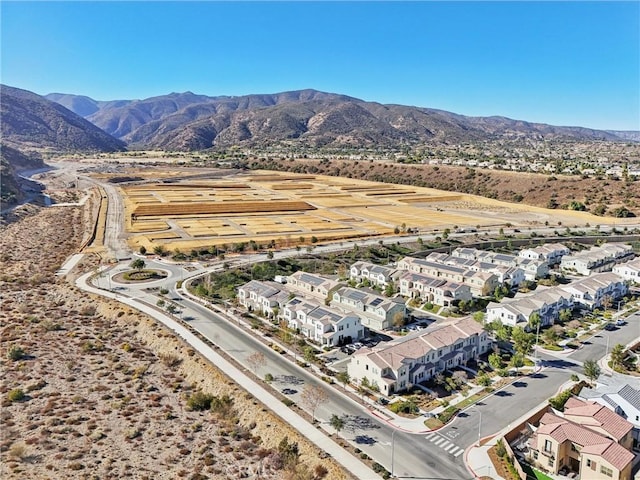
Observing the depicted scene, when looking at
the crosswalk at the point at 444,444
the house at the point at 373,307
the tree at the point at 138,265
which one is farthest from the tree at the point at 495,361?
the tree at the point at 138,265

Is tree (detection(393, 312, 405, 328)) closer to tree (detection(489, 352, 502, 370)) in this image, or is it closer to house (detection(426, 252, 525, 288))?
tree (detection(489, 352, 502, 370))

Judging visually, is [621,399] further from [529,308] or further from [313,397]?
[313,397]

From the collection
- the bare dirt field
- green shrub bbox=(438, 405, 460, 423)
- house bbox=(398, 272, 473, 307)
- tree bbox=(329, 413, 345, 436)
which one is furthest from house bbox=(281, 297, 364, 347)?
green shrub bbox=(438, 405, 460, 423)

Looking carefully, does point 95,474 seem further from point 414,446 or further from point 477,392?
point 477,392

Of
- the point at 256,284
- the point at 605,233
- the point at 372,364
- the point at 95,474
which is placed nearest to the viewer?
the point at 95,474

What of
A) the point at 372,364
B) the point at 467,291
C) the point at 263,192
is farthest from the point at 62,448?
the point at 263,192

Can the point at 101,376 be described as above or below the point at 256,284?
below
